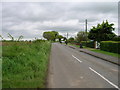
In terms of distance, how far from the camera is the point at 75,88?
7273 mm

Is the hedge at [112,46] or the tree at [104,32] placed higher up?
the tree at [104,32]

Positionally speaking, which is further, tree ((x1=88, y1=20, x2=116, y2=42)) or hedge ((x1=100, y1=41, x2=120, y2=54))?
tree ((x1=88, y1=20, x2=116, y2=42))

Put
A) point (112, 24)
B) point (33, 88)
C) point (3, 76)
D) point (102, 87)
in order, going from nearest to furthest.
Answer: point (33, 88)
point (102, 87)
point (3, 76)
point (112, 24)

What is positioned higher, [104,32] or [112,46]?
[104,32]

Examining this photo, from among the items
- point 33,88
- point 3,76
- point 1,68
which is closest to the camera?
point 33,88

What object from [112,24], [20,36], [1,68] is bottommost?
[1,68]

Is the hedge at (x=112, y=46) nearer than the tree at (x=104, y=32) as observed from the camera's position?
Yes

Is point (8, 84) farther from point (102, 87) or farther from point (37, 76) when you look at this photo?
point (102, 87)

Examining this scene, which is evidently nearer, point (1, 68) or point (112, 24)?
point (1, 68)

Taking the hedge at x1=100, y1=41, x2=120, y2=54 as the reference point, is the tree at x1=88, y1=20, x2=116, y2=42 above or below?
above

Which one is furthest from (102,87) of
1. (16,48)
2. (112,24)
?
(112,24)

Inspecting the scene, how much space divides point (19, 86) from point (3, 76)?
200cm

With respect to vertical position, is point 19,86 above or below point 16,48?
below

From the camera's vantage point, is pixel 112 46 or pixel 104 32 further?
pixel 104 32
